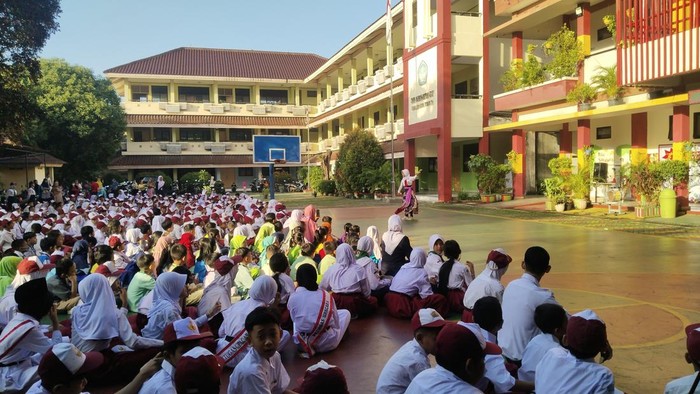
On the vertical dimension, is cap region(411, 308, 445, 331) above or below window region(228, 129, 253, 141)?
below

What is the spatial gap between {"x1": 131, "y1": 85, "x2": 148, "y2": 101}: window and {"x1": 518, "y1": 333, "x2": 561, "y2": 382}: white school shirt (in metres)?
45.5

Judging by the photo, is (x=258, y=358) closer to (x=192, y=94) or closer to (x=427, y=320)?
(x=427, y=320)

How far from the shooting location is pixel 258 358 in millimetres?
3246

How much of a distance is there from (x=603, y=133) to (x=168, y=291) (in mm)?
18647

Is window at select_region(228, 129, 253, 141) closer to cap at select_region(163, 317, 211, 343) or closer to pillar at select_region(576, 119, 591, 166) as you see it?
pillar at select_region(576, 119, 591, 166)

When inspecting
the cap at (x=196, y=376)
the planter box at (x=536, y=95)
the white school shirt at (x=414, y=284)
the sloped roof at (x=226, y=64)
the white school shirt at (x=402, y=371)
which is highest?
the sloped roof at (x=226, y=64)

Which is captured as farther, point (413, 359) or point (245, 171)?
point (245, 171)

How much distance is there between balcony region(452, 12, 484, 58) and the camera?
24250mm

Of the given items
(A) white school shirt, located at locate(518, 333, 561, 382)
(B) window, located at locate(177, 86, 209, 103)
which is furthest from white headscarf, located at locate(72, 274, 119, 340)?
(B) window, located at locate(177, 86, 209, 103)

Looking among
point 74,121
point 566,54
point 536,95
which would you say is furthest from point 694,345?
point 74,121

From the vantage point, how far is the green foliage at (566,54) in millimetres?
18422

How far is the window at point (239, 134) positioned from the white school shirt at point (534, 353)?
45.2 meters

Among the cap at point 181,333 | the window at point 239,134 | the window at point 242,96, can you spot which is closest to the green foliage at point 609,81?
the cap at point 181,333

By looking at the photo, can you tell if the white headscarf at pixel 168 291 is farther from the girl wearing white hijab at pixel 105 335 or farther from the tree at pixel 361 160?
the tree at pixel 361 160
